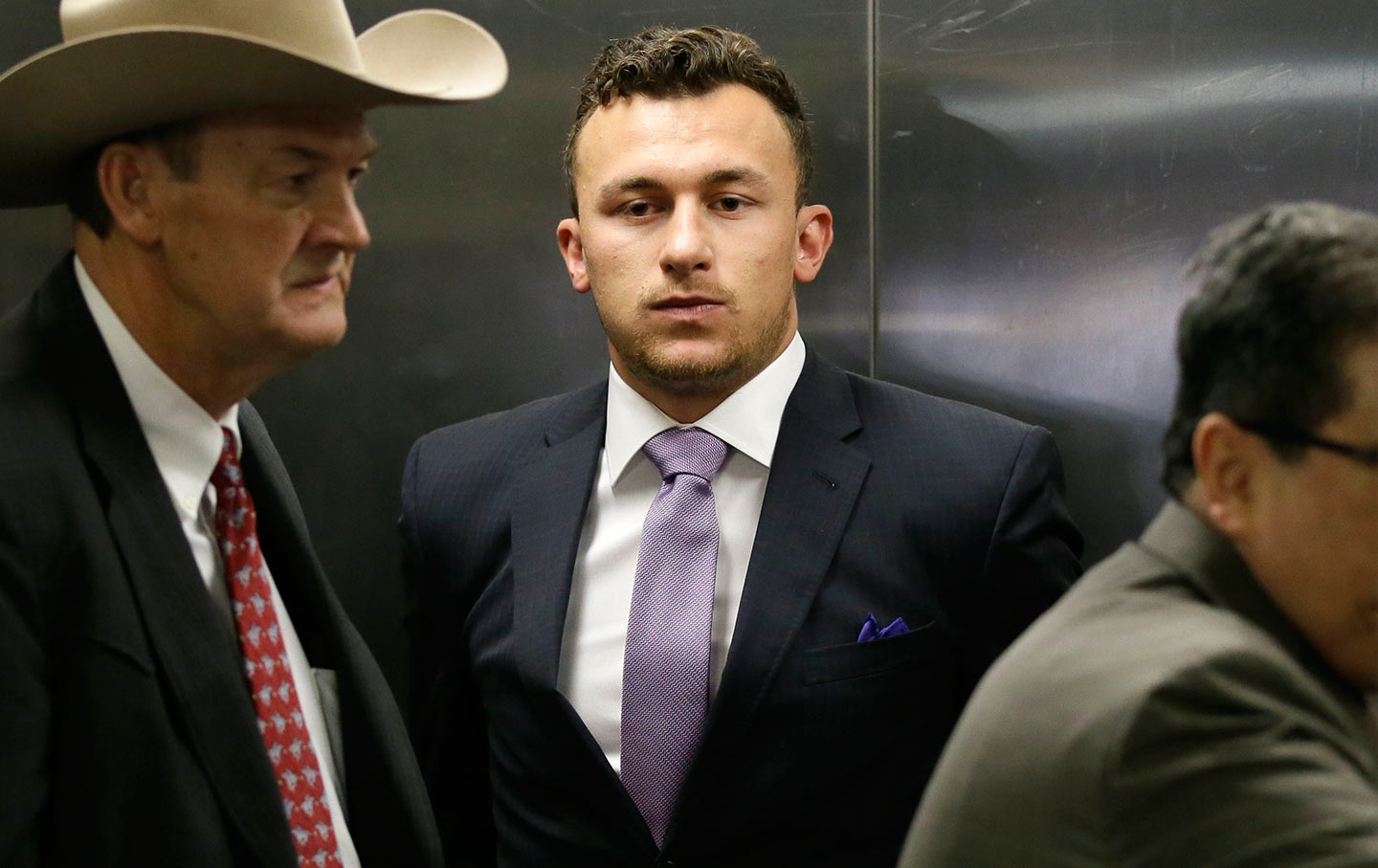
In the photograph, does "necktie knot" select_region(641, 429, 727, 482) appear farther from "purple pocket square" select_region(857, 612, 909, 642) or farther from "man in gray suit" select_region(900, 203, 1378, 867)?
"man in gray suit" select_region(900, 203, 1378, 867)

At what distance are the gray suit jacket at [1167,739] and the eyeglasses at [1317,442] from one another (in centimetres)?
8

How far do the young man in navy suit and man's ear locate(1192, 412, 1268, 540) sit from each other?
0.73 m

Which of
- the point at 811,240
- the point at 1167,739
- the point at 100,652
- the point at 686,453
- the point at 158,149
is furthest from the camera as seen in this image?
the point at 811,240

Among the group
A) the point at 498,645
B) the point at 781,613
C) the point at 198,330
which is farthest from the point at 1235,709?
the point at 498,645

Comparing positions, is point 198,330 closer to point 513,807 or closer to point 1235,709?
point 513,807

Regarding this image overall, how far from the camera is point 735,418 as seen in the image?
178 cm

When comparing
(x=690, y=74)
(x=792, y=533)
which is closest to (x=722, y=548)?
(x=792, y=533)

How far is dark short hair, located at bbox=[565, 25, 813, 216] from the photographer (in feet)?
5.71

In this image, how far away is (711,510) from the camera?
173 cm

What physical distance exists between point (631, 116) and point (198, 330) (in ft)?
2.17

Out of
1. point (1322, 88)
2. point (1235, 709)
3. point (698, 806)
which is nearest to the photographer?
point (1235, 709)

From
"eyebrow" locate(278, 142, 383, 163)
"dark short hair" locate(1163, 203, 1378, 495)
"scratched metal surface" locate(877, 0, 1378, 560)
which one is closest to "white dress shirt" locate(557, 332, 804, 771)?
"scratched metal surface" locate(877, 0, 1378, 560)

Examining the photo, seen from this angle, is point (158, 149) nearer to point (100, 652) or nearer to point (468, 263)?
point (100, 652)

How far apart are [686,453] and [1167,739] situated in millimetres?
934
